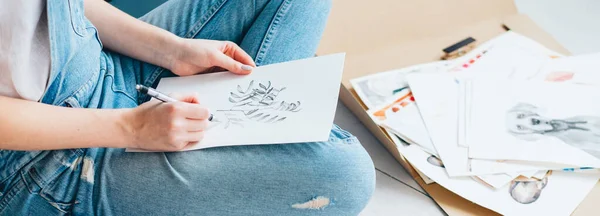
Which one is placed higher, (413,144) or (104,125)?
(104,125)

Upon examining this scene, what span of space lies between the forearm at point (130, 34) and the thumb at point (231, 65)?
69 mm

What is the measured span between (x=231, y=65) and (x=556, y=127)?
2.15 ft

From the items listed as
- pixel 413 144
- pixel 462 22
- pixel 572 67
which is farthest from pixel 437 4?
pixel 413 144

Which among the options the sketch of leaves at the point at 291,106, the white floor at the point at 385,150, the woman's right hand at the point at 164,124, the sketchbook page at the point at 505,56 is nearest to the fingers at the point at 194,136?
the woman's right hand at the point at 164,124

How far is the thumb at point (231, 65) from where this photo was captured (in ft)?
2.83

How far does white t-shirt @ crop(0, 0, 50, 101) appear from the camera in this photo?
26.4 inches

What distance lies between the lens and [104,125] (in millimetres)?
729

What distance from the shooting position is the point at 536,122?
112 cm

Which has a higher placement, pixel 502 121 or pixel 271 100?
pixel 271 100

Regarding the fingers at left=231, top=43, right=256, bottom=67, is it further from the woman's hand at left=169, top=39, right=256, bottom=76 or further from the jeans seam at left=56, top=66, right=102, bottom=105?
the jeans seam at left=56, top=66, right=102, bottom=105

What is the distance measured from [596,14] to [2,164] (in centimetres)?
150

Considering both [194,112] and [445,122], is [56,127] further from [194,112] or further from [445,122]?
[445,122]

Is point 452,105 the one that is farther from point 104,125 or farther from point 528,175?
point 104,125

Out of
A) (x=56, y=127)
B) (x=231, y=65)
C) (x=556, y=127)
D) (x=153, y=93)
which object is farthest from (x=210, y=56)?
(x=556, y=127)
